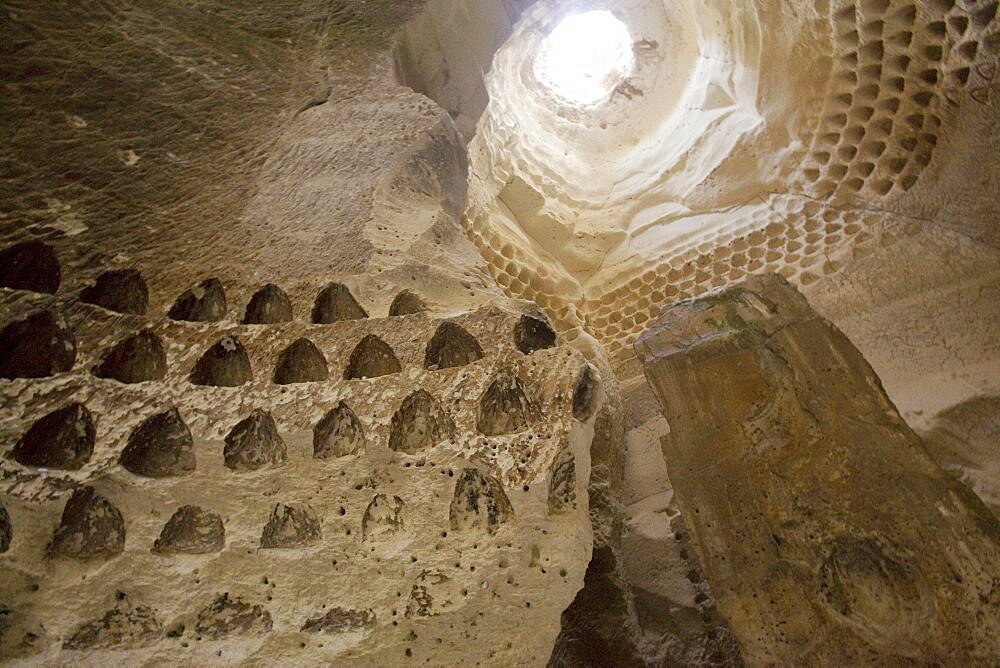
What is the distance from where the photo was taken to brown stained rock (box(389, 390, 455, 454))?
2.43m

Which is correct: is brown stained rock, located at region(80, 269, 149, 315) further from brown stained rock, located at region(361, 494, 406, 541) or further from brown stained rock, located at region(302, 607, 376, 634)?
brown stained rock, located at region(302, 607, 376, 634)

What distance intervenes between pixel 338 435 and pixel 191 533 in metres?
0.59

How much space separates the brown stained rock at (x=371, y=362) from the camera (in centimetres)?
255

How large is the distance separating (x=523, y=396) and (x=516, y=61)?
4355 millimetres

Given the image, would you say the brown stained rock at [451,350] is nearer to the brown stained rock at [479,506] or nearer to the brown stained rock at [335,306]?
the brown stained rock at [335,306]

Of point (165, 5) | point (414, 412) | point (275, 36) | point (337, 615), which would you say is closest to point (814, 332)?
point (414, 412)

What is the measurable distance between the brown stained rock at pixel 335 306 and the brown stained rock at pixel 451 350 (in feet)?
1.05

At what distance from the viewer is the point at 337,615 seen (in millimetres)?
2227

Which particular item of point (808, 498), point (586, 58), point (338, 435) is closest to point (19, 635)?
point (338, 435)

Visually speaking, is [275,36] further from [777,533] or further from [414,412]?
[777,533]

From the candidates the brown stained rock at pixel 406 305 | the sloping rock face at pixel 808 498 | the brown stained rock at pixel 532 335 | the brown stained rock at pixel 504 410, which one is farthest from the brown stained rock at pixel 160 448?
the sloping rock face at pixel 808 498

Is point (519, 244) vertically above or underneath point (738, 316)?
underneath

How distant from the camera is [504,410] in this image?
8.00 feet

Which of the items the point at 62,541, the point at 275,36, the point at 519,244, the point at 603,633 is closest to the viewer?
the point at 62,541
